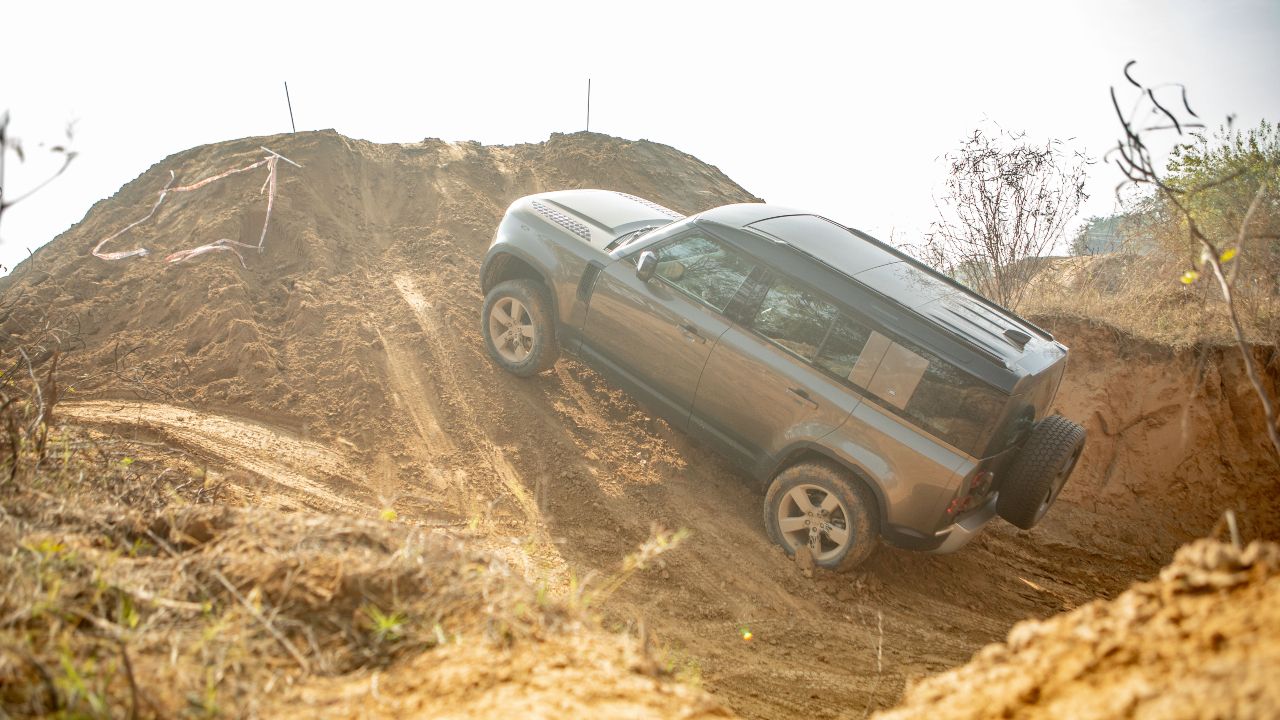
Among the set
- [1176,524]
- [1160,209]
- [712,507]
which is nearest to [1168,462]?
[1176,524]

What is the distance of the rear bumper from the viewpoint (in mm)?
4695

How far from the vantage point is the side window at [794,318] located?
502cm

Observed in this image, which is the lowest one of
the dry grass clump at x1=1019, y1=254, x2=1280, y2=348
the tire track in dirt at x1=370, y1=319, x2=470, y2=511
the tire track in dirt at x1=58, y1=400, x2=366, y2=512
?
the tire track in dirt at x1=58, y1=400, x2=366, y2=512

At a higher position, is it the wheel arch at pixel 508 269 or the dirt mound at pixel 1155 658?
the dirt mound at pixel 1155 658

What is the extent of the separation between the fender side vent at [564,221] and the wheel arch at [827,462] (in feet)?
7.62

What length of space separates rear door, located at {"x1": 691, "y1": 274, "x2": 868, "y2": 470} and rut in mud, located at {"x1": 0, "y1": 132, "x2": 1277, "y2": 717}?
0.80 m

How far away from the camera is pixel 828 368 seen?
4.96 m

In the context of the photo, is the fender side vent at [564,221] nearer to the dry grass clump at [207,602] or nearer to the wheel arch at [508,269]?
the wheel arch at [508,269]

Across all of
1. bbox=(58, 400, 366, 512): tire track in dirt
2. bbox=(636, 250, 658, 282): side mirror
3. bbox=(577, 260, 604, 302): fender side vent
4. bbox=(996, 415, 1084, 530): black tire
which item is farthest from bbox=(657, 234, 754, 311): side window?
bbox=(58, 400, 366, 512): tire track in dirt

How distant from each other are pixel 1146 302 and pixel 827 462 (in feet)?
18.5

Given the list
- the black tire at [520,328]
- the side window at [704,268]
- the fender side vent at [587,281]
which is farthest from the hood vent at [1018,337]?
the black tire at [520,328]

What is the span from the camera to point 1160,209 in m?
9.45

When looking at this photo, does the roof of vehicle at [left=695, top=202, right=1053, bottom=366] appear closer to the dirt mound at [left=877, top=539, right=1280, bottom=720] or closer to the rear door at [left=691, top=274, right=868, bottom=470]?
the rear door at [left=691, top=274, right=868, bottom=470]

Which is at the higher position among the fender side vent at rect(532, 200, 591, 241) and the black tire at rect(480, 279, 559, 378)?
the fender side vent at rect(532, 200, 591, 241)
